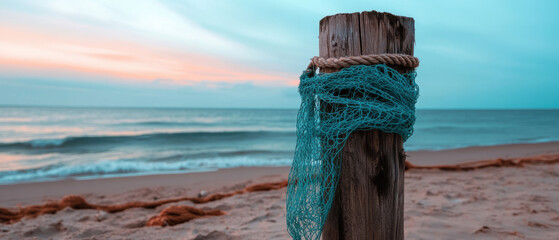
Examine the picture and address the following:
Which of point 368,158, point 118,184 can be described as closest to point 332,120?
point 368,158

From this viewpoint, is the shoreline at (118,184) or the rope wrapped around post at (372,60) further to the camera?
the shoreline at (118,184)

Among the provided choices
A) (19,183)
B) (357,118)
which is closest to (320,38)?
(357,118)

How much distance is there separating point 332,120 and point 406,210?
2.31 meters

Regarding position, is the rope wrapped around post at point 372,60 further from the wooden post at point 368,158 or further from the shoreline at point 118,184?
the shoreline at point 118,184

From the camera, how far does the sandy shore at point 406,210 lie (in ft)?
9.07

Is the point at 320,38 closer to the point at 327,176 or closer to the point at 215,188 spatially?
the point at 327,176

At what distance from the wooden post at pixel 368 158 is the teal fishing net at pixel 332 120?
6cm

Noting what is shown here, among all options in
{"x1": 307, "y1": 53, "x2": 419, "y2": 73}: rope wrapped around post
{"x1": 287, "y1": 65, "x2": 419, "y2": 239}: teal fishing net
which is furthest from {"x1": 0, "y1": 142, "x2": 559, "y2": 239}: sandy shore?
{"x1": 307, "y1": 53, "x2": 419, "y2": 73}: rope wrapped around post

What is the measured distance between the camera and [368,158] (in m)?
1.45

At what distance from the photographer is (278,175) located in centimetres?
667

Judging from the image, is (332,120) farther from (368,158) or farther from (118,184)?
(118,184)

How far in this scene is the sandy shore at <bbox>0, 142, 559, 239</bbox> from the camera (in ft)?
9.07

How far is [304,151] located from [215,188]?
14.3ft

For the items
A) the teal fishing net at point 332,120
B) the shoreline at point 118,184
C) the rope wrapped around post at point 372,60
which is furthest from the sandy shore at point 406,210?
the rope wrapped around post at point 372,60
